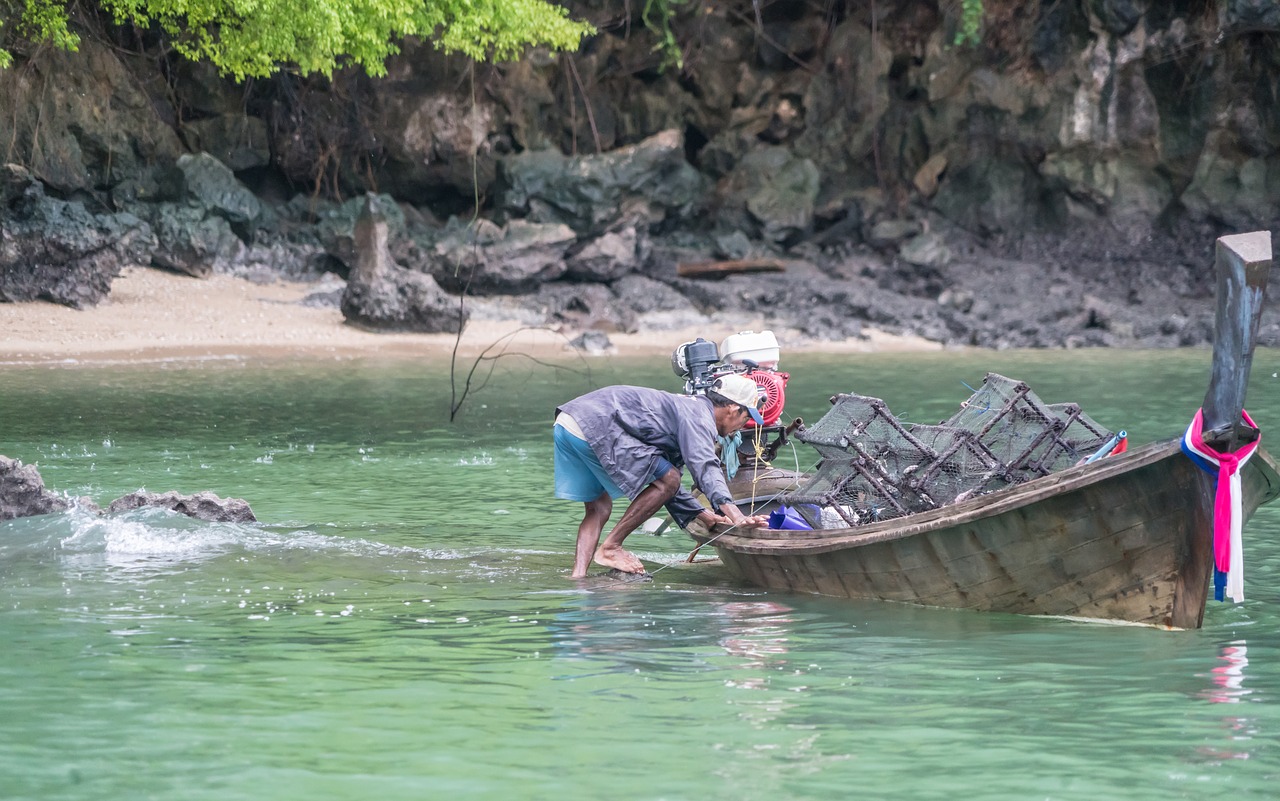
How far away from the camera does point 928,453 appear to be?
748 cm

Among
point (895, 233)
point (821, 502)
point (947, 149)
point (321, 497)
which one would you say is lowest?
point (321, 497)

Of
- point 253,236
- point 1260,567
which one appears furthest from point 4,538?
point 253,236

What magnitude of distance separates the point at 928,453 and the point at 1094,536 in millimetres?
1281

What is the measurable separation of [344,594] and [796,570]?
2345 millimetres

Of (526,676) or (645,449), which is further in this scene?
(645,449)

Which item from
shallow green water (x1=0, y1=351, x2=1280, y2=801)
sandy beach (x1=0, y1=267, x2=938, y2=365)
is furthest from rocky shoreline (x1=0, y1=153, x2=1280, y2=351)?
shallow green water (x1=0, y1=351, x2=1280, y2=801)

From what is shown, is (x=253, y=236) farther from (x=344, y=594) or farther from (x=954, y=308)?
(x=344, y=594)

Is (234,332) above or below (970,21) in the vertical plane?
below

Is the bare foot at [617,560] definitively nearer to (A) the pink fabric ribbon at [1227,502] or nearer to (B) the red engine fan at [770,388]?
(B) the red engine fan at [770,388]

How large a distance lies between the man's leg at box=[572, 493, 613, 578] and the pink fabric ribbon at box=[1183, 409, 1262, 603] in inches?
128

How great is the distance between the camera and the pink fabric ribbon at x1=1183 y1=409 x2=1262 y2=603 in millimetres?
5871

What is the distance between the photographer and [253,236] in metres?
26.2

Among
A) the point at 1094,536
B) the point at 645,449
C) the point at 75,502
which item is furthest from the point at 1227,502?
the point at 75,502

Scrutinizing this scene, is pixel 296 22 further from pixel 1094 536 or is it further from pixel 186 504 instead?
pixel 1094 536
